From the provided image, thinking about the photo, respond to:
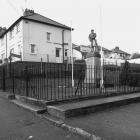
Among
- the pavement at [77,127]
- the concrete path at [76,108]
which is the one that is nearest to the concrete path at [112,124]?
the pavement at [77,127]

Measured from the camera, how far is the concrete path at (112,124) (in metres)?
3.45

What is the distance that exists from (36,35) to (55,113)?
704 inches

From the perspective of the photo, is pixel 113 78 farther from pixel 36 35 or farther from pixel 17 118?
pixel 36 35

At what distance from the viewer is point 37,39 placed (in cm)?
2133

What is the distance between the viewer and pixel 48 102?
548cm

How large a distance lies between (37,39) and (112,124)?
1886 centimetres

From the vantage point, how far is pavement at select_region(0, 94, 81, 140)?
11.9 feet

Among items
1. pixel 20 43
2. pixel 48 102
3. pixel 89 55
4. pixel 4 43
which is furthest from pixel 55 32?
pixel 48 102

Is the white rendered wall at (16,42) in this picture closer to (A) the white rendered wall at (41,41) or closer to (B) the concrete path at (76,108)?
(A) the white rendered wall at (41,41)

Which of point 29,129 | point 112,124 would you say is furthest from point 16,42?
point 112,124

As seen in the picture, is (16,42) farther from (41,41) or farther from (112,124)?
(112,124)

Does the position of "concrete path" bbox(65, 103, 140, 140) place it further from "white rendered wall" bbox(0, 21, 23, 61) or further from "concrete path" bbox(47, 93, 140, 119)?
"white rendered wall" bbox(0, 21, 23, 61)

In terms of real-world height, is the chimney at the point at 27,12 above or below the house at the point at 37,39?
above

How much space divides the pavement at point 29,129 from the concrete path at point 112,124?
49 cm
